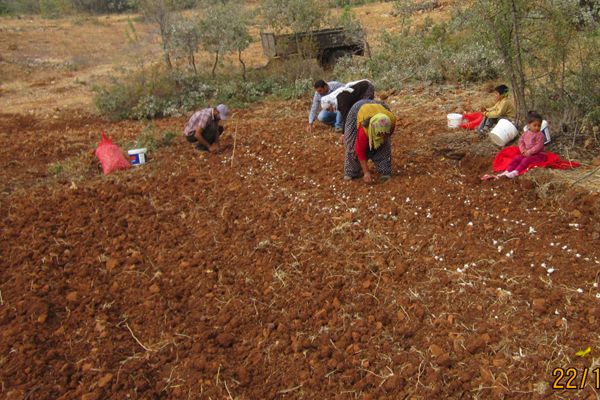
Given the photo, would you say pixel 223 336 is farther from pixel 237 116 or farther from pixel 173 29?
pixel 173 29

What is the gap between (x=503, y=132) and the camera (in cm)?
488

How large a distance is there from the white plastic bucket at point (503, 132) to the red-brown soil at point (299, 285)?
0.65 feet

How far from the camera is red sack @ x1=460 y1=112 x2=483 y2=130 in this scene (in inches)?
223

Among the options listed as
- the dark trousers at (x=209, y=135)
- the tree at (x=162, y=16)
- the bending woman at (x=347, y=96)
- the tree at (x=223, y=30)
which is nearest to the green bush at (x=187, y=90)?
the tree at (x=162, y=16)

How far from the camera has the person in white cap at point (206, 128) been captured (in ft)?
18.6

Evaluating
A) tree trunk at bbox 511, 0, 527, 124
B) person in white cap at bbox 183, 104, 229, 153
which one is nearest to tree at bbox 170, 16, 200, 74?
person in white cap at bbox 183, 104, 229, 153

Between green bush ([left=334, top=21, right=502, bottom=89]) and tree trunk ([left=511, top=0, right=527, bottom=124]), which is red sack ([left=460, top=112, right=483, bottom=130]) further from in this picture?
green bush ([left=334, top=21, right=502, bottom=89])

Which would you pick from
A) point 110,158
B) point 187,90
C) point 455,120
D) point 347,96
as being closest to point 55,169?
point 110,158

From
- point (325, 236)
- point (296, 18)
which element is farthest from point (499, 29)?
point (296, 18)

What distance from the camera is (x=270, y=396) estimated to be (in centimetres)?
259

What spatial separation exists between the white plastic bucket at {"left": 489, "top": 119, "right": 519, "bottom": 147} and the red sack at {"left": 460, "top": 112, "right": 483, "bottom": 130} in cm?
73

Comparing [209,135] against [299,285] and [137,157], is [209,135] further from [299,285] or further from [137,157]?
[299,285]

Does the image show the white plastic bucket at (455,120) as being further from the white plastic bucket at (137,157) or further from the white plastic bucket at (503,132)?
the white plastic bucket at (137,157)

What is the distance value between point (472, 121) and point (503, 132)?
934mm
